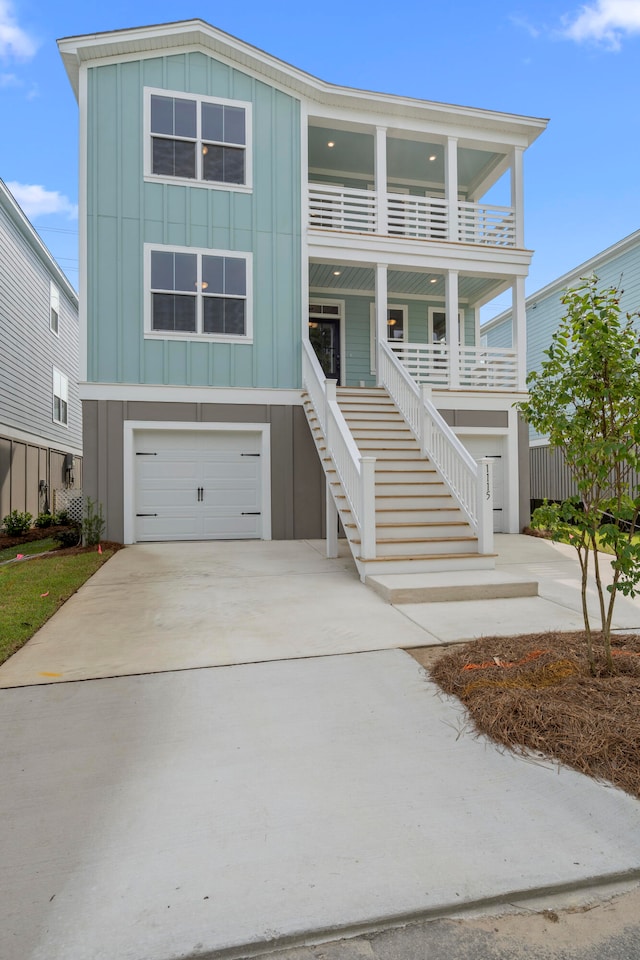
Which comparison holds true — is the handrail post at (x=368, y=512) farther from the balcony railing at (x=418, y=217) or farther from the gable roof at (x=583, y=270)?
the gable roof at (x=583, y=270)

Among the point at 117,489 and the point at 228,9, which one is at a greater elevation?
the point at 228,9

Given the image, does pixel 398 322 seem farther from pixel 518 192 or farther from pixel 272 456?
pixel 272 456

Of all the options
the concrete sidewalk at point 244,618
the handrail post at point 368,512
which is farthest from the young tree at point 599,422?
the handrail post at point 368,512

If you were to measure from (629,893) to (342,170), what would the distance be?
43.1ft

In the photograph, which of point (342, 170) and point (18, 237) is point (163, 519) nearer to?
A: point (342, 170)

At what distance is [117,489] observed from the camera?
9062 mm

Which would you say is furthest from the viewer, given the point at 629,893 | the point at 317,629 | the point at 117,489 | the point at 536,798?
the point at 117,489

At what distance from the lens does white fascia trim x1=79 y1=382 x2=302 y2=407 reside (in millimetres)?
9070

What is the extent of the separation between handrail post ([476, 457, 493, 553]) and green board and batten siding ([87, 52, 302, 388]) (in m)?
4.58

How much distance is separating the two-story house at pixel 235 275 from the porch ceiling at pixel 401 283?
0.48 m

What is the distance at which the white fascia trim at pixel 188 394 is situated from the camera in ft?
29.8

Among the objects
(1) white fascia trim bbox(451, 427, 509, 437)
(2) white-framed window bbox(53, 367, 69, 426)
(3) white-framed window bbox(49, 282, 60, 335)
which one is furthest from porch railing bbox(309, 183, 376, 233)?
(2) white-framed window bbox(53, 367, 69, 426)

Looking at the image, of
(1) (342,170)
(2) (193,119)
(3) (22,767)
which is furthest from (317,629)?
(1) (342,170)

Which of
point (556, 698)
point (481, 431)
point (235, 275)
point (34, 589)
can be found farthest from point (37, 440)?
point (556, 698)
